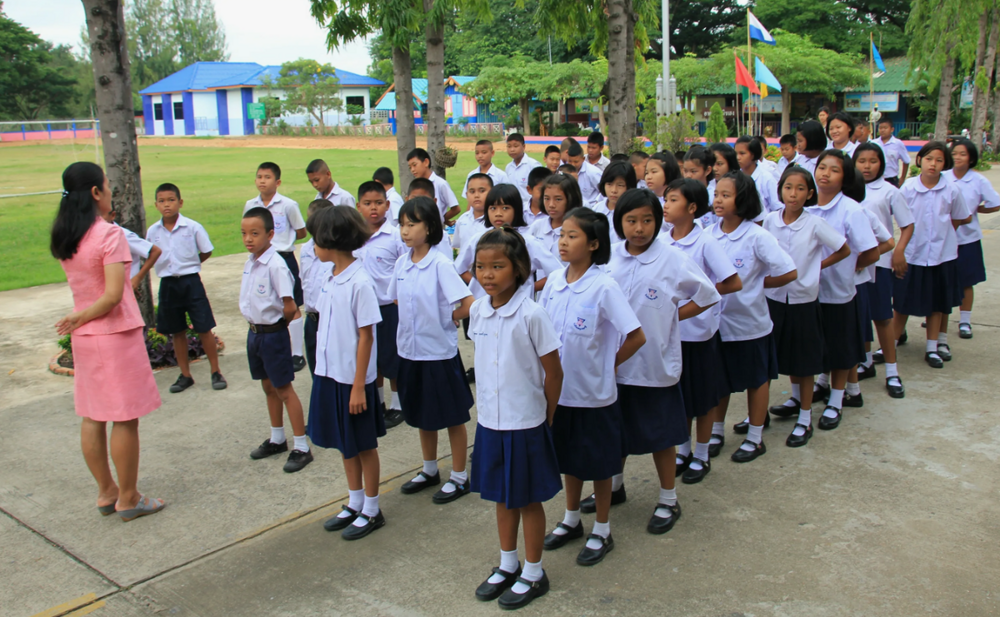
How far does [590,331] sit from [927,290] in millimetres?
3951

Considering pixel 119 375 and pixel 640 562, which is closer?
pixel 640 562

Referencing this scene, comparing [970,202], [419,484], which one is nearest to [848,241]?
[970,202]

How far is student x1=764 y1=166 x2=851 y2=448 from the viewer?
14.5 ft

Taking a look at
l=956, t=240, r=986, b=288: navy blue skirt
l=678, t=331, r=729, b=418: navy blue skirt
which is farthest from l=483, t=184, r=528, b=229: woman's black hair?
l=956, t=240, r=986, b=288: navy blue skirt

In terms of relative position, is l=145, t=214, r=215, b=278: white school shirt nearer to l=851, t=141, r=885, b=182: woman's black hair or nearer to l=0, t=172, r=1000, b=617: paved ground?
l=0, t=172, r=1000, b=617: paved ground

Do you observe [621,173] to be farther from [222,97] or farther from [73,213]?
[222,97]

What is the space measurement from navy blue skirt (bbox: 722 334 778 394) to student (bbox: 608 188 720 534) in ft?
2.65

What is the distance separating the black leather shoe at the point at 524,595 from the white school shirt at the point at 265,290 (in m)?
2.21

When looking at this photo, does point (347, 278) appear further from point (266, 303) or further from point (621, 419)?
point (621, 419)

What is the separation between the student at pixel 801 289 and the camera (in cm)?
441

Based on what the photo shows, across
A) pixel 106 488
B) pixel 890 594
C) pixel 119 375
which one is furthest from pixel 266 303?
pixel 890 594

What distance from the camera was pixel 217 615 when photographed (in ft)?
10.2

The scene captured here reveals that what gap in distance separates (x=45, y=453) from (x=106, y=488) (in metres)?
1.09

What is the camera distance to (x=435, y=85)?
938 cm
